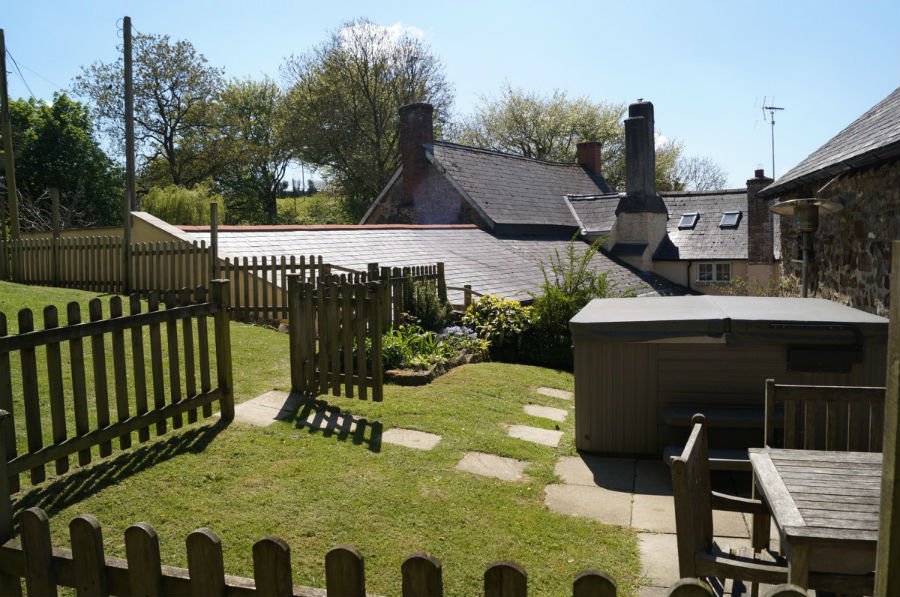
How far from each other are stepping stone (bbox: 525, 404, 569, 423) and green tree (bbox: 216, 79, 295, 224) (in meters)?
36.9

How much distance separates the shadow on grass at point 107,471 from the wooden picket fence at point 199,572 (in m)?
2.14

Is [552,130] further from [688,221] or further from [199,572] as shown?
[199,572]

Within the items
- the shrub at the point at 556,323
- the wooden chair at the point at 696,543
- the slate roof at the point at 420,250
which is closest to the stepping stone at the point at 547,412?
the shrub at the point at 556,323

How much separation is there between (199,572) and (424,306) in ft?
30.8

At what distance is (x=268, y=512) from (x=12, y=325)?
687 cm

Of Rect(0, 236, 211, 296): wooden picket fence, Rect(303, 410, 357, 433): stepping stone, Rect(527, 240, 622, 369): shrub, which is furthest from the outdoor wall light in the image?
Rect(0, 236, 211, 296): wooden picket fence

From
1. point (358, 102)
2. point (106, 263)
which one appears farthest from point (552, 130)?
point (106, 263)

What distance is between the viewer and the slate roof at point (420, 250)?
49.5ft

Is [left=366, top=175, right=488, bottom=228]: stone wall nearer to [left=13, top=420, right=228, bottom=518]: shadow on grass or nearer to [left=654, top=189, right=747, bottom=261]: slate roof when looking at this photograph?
[left=654, top=189, right=747, bottom=261]: slate roof

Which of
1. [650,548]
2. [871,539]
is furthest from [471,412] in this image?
[871,539]

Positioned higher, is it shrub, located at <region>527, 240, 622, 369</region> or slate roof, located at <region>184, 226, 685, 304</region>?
slate roof, located at <region>184, 226, 685, 304</region>

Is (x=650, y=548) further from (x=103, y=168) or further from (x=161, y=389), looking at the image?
(x=103, y=168)

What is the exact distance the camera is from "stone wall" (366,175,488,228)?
24.9 meters

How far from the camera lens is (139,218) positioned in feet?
51.4
